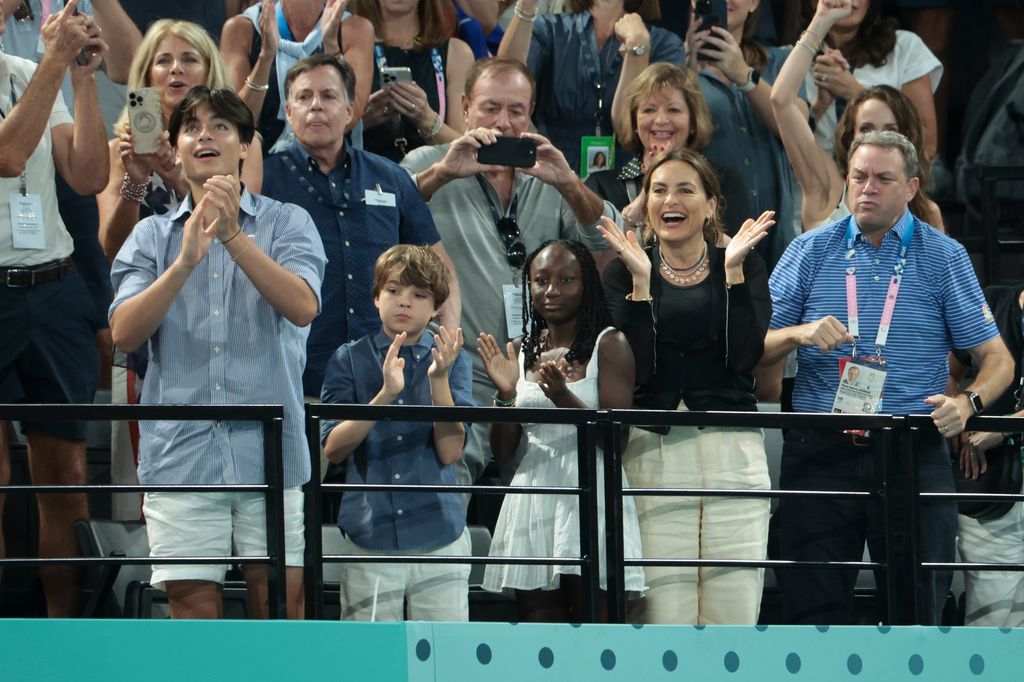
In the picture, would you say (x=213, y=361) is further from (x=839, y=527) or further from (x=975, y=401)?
(x=975, y=401)

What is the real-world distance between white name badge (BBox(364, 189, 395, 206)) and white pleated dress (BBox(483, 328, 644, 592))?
86 centimetres

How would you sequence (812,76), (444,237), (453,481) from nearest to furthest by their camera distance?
(453,481)
(444,237)
(812,76)

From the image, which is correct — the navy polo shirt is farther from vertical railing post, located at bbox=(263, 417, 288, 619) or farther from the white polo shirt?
vertical railing post, located at bbox=(263, 417, 288, 619)

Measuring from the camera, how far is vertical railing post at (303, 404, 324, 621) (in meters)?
4.16

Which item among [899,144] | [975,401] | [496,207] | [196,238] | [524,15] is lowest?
[975,401]

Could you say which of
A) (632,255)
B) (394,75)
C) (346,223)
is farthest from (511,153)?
(632,255)

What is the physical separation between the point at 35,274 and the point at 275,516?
4.43ft

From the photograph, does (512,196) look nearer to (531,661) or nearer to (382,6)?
(382,6)

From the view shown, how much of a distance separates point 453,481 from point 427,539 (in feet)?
0.78

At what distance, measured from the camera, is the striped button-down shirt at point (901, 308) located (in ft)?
16.3

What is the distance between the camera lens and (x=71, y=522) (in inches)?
193

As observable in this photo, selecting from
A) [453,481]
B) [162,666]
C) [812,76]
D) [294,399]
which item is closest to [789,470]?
[453,481]

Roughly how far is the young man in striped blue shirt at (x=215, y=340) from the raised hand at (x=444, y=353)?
371 mm

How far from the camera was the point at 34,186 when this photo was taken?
5117 millimetres
